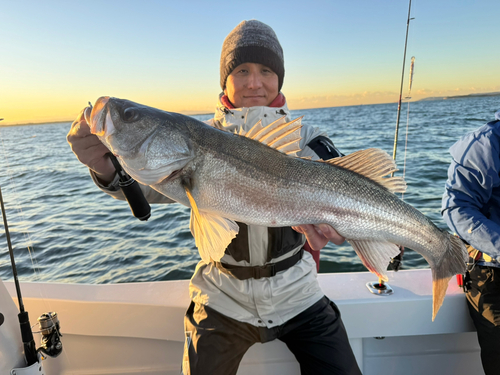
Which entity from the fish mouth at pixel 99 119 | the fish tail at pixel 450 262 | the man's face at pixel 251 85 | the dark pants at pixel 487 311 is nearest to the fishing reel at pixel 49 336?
the fish mouth at pixel 99 119

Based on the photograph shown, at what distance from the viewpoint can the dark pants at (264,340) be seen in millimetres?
2150

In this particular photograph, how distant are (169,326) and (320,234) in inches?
62.7

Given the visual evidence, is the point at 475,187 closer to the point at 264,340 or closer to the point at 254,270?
the point at 254,270

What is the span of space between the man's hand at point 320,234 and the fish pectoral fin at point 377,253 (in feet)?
0.37

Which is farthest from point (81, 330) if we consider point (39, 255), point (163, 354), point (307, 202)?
point (39, 255)

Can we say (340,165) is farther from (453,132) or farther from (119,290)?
(453,132)

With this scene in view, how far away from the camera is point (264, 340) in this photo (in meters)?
2.27

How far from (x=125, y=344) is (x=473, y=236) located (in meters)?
3.18

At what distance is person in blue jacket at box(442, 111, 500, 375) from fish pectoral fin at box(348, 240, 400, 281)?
3.66 ft

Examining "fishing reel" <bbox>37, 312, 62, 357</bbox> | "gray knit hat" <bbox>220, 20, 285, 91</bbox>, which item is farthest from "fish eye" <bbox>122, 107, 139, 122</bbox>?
"fishing reel" <bbox>37, 312, 62, 357</bbox>

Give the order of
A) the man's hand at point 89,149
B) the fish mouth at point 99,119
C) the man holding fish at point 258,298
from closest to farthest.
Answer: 1. the fish mouth at point 99,119
2. the man's hand at point 89,149
3. the man holding fish at point 258,298

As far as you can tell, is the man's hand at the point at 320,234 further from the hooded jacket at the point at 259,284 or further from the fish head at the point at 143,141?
the fish head at the point at 143,141

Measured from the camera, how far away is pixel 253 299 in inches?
89.0

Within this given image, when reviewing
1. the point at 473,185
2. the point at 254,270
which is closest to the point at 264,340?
the point at 254,270
